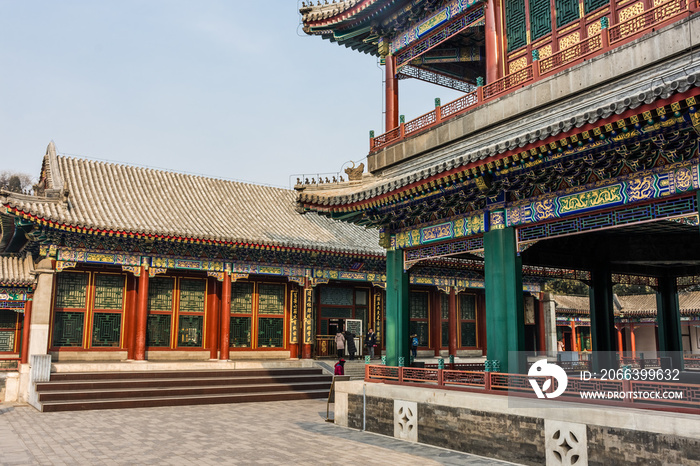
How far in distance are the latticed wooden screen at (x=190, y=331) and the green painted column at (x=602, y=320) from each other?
12135 millimetres

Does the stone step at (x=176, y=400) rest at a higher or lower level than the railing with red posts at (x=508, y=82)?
lower

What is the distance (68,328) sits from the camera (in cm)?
1731

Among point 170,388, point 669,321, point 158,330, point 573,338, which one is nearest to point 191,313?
point 158,330

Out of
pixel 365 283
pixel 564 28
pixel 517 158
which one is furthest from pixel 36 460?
pixel 365 283

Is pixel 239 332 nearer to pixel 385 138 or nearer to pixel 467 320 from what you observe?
pixel 385 138

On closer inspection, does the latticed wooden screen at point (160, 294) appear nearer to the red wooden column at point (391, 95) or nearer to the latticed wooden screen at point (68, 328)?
the latticed wooden screen at point (68, 328)

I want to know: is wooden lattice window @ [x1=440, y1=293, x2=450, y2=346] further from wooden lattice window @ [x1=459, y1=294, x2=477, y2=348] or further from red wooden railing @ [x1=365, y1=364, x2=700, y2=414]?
red wooden railing @ [x1=365, y1=364, x2=700, y2=414]

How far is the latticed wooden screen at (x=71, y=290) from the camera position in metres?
17.3

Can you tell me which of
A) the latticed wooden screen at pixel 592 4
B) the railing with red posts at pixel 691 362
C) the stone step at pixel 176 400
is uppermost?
the latticed wooden screen at pixel 592 4

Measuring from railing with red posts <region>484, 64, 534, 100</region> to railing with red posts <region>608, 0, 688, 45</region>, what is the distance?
164 centimetres

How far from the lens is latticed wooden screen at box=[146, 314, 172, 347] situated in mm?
18562

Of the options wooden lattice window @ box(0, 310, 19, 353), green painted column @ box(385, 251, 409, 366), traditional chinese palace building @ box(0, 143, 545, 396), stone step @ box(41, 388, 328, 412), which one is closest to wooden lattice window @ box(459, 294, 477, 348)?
traditional chinese palace building @ box(0, 143, 545, 396)

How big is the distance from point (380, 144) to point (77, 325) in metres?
10.5

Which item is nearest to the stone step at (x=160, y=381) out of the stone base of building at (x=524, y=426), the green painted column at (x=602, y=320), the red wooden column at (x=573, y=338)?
the stone base of building at (x=524, y=426)
